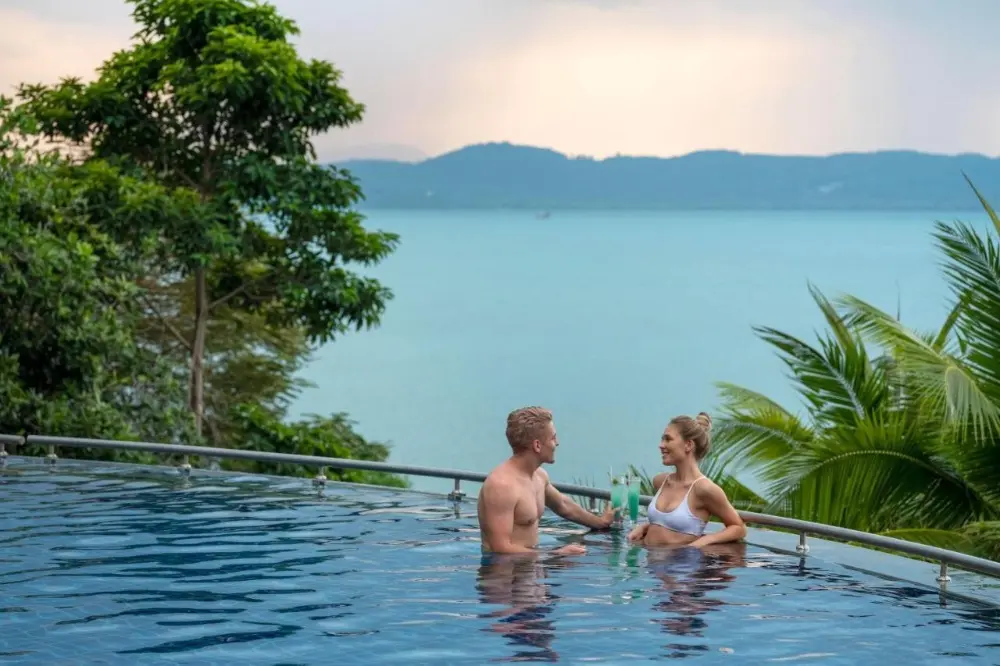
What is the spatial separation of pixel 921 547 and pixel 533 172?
16996cm

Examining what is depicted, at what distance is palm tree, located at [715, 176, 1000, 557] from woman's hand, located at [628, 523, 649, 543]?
3181 mm

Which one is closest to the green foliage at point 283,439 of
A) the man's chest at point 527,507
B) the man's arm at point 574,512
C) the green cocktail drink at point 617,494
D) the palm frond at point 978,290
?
the palm frond at point 978,290

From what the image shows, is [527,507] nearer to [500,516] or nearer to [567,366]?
[500,516]

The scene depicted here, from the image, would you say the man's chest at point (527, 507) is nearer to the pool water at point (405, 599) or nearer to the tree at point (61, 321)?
the pool water at point (405, 599)

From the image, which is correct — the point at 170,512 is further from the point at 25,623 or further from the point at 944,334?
the point at 944,334

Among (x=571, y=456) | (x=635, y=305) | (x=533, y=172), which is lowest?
(x=571, y=456)

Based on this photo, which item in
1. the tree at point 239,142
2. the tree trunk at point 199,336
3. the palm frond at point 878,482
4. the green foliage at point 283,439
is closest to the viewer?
the palm frond at point 878,482

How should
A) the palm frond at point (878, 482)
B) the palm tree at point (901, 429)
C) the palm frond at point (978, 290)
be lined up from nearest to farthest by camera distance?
the palm tree at point (901, 429), the palm frond at point (978, 290), the palm frond at point (878, 482)

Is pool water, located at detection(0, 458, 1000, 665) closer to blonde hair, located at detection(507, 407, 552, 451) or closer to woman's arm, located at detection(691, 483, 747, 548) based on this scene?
woman's arm, located at detection(691, 483, 747, 548)

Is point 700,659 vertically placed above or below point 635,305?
below

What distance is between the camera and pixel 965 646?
292 inches

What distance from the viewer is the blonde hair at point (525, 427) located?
30.7 ft

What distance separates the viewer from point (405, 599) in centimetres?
841

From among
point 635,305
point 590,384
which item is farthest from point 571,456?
point 635,305
